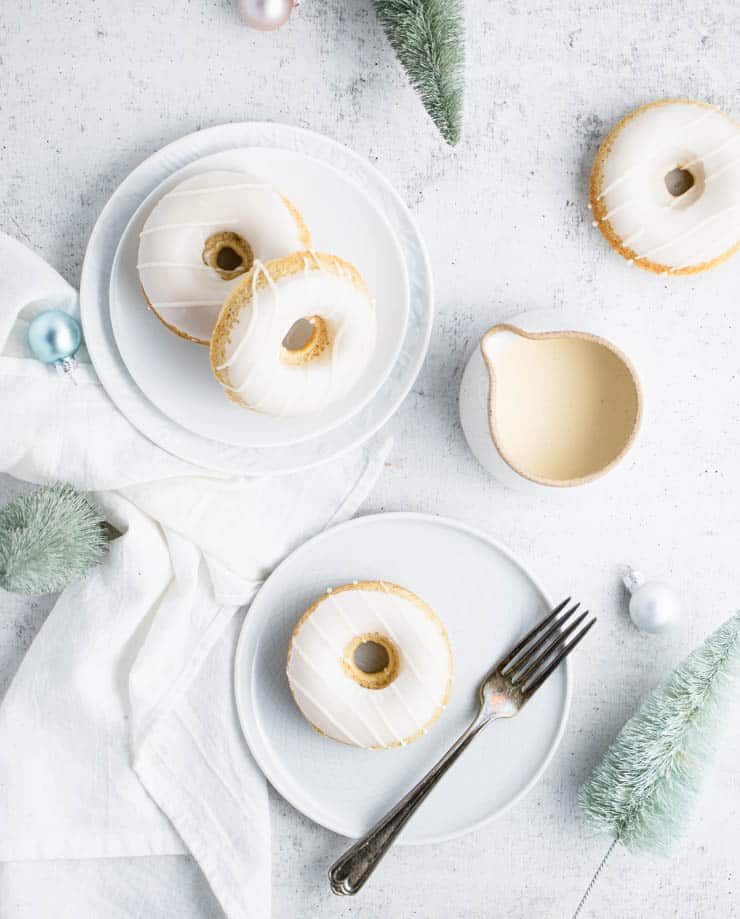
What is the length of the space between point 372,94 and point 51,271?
43 cm

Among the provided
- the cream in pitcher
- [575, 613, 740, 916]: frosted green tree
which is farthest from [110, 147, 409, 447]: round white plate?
[575, 613, 740, 916]: frosted green tree

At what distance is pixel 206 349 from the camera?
944mm

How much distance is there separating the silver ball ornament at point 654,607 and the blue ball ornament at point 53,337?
2.34ft

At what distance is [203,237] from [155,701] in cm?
53

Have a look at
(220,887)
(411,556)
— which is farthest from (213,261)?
(220,887)

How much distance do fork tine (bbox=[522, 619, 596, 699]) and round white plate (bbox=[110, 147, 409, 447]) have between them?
1.19ft

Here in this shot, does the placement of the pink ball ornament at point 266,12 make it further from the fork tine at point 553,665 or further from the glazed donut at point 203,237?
the fork tine at point 553,665

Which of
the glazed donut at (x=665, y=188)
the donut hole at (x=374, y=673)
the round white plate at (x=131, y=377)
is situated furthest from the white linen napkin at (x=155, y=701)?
the glazed donut at (x=665, y=188)

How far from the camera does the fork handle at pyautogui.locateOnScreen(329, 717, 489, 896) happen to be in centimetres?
96

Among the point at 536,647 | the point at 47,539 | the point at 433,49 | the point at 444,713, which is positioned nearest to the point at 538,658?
the point at 536,647

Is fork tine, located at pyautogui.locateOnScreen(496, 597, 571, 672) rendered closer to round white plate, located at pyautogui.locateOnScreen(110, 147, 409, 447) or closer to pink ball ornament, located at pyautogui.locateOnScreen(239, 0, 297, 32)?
round white plate, located at pyautogui.locateOnScreen(110, 147, 409, 447)

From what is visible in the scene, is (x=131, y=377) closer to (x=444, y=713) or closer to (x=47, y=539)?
(x=47, y=539)

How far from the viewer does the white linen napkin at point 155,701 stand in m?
0.96

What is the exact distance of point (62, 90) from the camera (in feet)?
3.20
